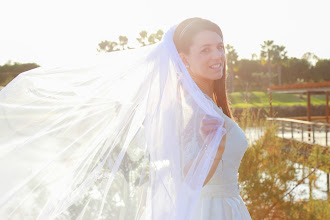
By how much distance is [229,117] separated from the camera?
2.08 metres

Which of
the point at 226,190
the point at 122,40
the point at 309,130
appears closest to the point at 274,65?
the point at 122,40

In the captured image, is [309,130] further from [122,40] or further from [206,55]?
[122,40]

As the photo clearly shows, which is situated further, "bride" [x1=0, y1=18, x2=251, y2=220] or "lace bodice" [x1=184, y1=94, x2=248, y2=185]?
"lace bodice" [x1=184, y1=94, x2=248, y2=185]

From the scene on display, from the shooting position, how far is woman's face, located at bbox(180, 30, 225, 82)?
181 centimetres

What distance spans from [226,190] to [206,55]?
649mm

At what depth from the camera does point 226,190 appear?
1902 millimetres

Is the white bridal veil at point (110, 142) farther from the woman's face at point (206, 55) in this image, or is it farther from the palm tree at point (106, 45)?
the palm tree at point (106, 45)

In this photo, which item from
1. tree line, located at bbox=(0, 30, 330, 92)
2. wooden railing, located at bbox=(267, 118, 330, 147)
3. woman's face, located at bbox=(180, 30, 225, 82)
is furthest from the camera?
tree line, located at bbox=(0, 30, 330, 92)

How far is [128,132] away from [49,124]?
37 centimetres

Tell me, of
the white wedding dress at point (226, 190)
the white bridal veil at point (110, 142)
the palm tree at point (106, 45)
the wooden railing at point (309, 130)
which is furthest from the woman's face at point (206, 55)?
the palm tree at point (106, 45)

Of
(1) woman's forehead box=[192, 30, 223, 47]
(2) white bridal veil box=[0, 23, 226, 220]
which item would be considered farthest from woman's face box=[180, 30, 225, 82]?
Result: (2) white bridal veil box=[0, 23, 226, 220]

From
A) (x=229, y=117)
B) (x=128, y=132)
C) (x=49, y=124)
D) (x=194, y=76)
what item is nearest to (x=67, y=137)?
(x=49, y=124)

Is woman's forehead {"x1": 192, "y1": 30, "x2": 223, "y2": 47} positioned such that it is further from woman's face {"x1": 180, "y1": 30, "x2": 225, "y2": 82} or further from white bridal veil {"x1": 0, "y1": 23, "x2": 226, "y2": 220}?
white bridal veil {"x1": 0, "y1": 23, "x2": 226, "y2": 220}

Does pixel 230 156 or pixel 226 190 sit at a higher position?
pixel 230 156
